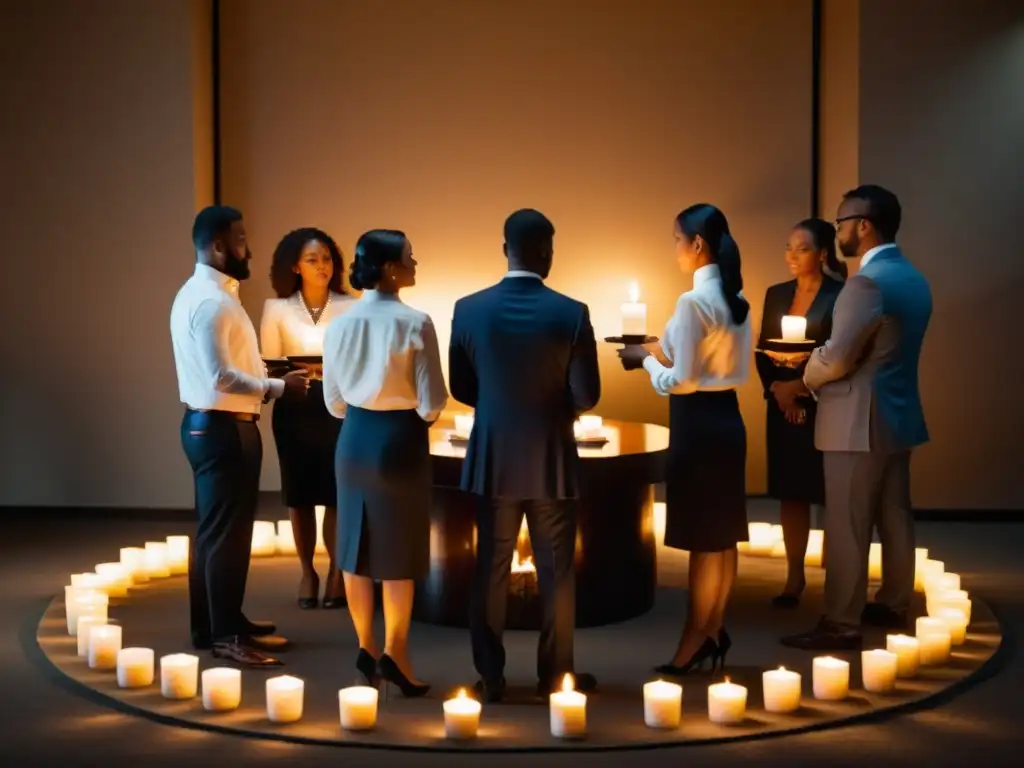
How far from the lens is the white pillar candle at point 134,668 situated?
4398 millimetres

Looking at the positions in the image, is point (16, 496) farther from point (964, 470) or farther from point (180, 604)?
point (964, 470)

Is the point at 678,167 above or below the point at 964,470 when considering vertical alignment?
above

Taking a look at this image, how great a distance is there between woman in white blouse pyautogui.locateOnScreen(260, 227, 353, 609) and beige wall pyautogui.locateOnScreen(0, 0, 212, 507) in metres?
2.07

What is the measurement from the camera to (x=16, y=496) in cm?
771

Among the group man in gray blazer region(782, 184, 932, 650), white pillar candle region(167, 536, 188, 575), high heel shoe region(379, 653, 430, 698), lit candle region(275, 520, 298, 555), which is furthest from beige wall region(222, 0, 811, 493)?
high heel shoe region(379, 653, 430, 698)

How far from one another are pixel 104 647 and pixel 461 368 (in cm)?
142

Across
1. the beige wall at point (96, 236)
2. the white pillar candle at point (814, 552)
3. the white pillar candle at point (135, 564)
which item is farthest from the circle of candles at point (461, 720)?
the beige wall at point (96, 236)

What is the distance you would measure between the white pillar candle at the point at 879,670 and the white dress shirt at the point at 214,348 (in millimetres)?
1964

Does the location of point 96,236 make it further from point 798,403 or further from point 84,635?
point 798,403

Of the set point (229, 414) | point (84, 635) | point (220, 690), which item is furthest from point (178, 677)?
point (229, 414)

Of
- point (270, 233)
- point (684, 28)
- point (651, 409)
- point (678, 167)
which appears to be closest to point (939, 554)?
point (651, 409)

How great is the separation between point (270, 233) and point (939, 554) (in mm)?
3701

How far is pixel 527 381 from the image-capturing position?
4148 mm

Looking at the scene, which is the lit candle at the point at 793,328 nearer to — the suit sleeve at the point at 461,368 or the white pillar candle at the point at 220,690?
the suit sleeve at the point at 461,368
